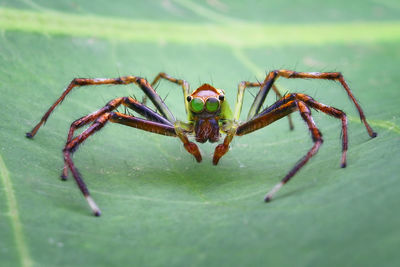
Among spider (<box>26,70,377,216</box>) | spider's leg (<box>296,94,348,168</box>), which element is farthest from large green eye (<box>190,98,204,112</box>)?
spider's leg (<box>296,94,348,168</box>)

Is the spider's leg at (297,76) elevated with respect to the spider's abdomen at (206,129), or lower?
elevated

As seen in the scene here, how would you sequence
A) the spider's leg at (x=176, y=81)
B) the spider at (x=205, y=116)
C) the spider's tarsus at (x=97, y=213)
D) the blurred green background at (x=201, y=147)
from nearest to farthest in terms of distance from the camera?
the blurred green background at (x=201, y=147)
the spider's tarsus at (x=97, y=213)
the spider at (x=205, y=116)
the spider's leg at (x=176, y=81)

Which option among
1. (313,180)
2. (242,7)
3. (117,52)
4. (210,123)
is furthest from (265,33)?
(313,180)

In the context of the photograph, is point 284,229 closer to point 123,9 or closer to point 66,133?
point 66,133

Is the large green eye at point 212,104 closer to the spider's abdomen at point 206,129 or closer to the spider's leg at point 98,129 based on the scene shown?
the spider's abdomen at point 206,129

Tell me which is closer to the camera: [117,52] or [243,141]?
[243,141]

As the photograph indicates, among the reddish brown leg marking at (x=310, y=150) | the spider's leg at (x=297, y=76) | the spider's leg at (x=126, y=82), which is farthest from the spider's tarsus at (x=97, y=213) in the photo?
the spider's leg at (x=297, y=76)
